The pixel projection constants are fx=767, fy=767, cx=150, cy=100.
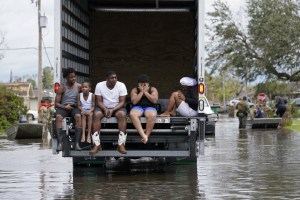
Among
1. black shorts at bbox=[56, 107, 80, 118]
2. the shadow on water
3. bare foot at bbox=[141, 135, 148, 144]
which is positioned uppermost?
black shorts at bbox=[56, 107, 80, 118]

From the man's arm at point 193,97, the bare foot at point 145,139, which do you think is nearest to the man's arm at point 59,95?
the bare foot at point 145,139

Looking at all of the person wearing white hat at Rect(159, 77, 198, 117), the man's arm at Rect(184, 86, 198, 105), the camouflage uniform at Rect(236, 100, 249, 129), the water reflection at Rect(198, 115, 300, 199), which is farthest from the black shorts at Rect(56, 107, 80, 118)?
the camouflage uniform at Rect(236, 100, 249, 129)

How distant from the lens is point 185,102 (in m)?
14.6

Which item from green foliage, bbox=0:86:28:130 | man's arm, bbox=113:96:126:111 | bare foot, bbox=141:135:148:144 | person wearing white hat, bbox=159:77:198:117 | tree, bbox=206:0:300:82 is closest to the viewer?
bare foot, bbox=141:135:148:144

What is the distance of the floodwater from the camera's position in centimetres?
1191

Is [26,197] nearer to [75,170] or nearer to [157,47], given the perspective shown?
[75,170]

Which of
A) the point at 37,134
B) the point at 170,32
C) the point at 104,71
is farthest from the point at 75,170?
the point at 37,134

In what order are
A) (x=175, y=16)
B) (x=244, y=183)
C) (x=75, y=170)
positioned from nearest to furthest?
1. (x=244, y=183)
2. (x=75, y=170)
3. (x=175, y=16)

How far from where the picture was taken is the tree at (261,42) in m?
48.7

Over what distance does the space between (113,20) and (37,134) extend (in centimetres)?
1178

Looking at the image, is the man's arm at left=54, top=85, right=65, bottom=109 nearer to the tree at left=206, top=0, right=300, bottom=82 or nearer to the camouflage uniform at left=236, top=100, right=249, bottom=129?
the camouflage uniform at left=236, top=100, right=249, bottom=129

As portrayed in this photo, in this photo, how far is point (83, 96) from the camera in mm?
14578

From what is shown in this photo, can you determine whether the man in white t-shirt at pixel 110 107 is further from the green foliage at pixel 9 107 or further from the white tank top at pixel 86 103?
the green foliage at pixel 9 107

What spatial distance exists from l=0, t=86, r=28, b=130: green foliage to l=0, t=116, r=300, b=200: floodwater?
49.9ft
